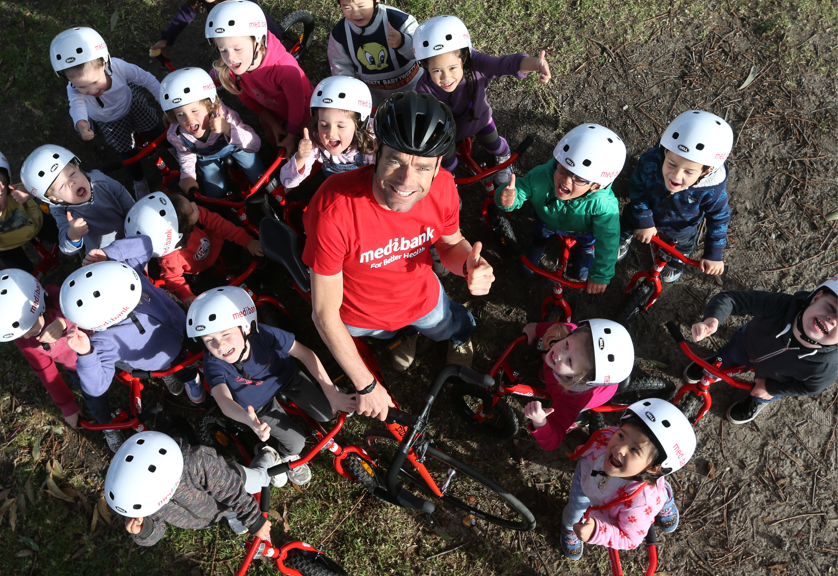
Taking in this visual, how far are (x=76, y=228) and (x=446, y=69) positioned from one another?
3.59 meters

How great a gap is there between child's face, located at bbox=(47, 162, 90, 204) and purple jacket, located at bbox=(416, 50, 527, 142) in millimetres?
3161

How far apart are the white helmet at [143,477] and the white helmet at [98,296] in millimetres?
980

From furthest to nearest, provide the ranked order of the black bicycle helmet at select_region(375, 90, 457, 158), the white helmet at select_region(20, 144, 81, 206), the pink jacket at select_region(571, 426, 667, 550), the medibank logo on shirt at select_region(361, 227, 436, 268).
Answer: the white helmet at select_region(20, 144, 81, 206) → the pink jacket at select_region(571, 426, 667, 550) → the medibank logo on shirt at select_region(361, 227, 436, 268) → the black bicycle helmet at select_region(375, 90, 457, 158)

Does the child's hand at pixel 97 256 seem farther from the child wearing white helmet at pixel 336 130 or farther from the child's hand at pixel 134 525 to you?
the child's hand at pixel 134 525

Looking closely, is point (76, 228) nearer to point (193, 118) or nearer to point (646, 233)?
point (193, 118)

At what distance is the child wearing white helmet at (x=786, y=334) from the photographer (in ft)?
12.8

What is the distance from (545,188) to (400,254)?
1748mm

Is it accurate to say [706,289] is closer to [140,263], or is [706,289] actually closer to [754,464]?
[754,464]

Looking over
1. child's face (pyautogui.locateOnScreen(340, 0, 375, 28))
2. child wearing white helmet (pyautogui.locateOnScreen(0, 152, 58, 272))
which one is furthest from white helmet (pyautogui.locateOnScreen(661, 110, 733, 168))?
child wearing white helmet (pyautogui.locateOnScreen(0, 152, 58, 272))

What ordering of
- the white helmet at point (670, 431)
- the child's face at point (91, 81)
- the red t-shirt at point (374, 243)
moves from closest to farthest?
the red t-shirt at point (374, 243) < the white helmet at point (670, 431) < the child's face at point (91, 81)

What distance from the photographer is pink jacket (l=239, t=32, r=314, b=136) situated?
534 centimetres

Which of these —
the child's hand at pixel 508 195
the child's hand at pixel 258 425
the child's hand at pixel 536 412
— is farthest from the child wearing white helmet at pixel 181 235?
the child's hand at pixel 536 412

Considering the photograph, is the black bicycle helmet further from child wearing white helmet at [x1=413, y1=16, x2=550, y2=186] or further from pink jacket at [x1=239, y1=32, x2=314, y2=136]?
pink jacket at [x1=239, y1=32, x2=314, y2=136]

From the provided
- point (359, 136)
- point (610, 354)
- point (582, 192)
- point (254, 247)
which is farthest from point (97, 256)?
point (610, 354)
